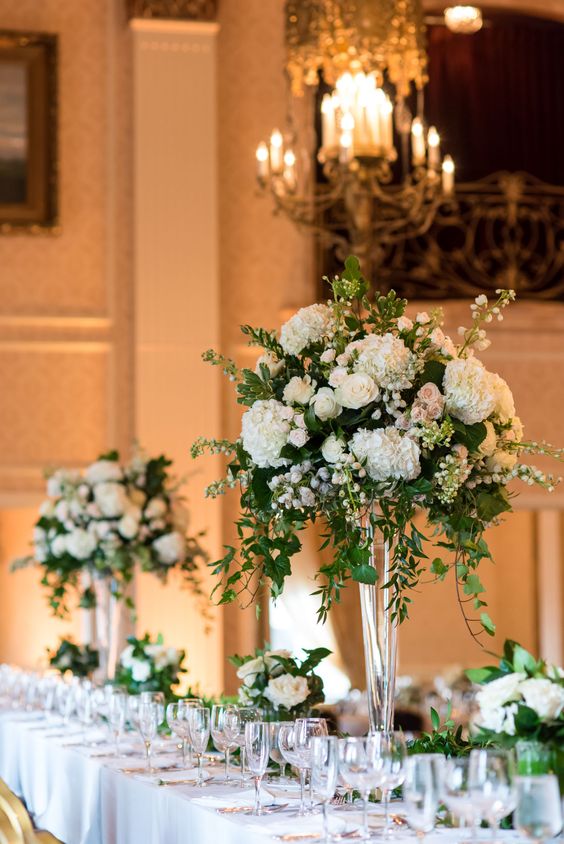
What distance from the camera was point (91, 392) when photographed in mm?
8031

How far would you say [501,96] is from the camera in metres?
9.16

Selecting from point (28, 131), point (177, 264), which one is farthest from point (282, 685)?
point (28, 131)

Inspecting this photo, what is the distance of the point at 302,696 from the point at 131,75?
5347 millimetres

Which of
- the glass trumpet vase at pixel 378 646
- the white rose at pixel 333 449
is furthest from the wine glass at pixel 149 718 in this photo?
the white rose at pixel 333 449

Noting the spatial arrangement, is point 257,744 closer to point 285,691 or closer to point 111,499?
point 285,691

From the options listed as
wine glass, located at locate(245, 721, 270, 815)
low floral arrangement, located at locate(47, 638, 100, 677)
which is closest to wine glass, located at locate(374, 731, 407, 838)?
wine glass, located at locate(245, 721, 270, 815)

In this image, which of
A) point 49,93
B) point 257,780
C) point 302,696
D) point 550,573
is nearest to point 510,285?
point 550,573

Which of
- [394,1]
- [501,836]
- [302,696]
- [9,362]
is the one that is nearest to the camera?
[501,836]

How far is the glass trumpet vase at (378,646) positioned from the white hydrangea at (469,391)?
0.31 metres

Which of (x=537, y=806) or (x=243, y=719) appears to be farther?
(x=243, y=719)

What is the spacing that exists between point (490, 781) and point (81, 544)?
11.9 feet

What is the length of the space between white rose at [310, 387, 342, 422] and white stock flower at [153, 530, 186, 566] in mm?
2701

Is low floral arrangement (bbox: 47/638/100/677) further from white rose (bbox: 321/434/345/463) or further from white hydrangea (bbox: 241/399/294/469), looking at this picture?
white rose (bbox: 321/434/345/463)

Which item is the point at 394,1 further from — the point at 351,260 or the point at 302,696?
the point at 302,696
